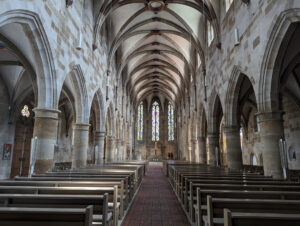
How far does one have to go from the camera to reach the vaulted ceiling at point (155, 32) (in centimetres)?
1446

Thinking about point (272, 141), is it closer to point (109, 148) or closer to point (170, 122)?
point (109, 148)

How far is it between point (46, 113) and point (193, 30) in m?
13.5

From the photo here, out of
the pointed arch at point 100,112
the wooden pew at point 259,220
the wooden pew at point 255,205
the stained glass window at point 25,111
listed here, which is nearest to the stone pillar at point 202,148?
the pointed arch at point 100,112

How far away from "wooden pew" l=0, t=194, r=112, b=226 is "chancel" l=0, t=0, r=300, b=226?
0.05 feet

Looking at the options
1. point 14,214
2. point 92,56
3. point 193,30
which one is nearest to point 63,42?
point 92,56

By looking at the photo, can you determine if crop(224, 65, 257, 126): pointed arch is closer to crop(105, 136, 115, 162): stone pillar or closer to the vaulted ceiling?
the vaulted ceiling

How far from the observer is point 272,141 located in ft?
24.6

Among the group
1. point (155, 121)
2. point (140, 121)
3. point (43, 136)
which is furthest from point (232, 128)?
point (140, 121)

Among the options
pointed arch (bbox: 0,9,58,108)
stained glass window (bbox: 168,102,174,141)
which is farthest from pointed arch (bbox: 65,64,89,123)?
stained glass window (bbox: 168,102,174,141)

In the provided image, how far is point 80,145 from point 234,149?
8.32 metres

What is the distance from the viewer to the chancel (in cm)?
306

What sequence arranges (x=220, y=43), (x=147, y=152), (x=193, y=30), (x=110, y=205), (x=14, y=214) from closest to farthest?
(x=14, y=214), (x=110, y=205), (x=220, y=43), (x=193, y=30), (x=147, y=152)

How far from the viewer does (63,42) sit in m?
9.16

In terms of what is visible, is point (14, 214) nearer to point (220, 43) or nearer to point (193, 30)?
point (220, 43)
